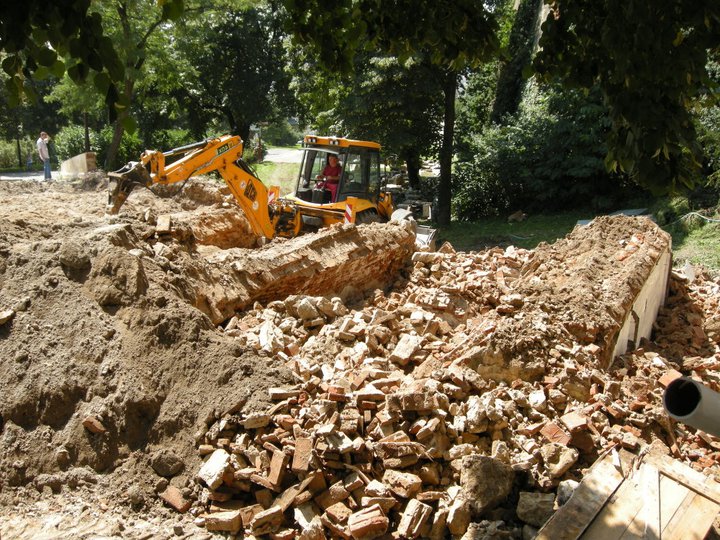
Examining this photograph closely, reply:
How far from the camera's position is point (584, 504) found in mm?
3857

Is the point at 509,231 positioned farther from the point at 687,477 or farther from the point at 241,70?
the point at 241,70

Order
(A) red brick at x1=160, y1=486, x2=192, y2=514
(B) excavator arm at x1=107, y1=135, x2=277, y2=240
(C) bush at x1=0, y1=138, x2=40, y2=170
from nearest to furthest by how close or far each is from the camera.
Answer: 1. (A) red brick at x1=160, y1=486, x2=192, y2=514
2. (B) excavator arm at x1=107, y1=135, x2=277, y2=240
3. (C) bush at x1=0, y1=138, x2=40, y2=170

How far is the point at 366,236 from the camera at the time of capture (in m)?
10.2

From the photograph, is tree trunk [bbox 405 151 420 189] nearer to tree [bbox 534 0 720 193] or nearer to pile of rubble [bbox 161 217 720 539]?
pile of rubble [bbox 161 217 720 539]

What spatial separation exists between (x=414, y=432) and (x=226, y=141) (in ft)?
23.3

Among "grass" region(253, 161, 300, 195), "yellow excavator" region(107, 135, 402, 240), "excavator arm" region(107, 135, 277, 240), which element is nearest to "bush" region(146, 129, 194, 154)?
"grass" region(253, 161, 300, 195)

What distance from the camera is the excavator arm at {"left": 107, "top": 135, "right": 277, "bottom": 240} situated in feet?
29.8

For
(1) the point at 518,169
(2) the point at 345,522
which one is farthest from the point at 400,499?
(1) the point at 518,169

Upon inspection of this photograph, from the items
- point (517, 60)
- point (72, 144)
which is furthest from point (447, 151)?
point (72, 144)

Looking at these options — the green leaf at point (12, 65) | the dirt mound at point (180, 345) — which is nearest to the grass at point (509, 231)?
the dirt mound at point (180, 345)

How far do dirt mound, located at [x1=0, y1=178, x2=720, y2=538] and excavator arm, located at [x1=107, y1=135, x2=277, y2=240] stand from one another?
1.04 m

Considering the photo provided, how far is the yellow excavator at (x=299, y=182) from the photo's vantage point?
31.3 ft

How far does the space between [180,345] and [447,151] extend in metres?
14.4

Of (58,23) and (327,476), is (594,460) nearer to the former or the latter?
(327,476)
